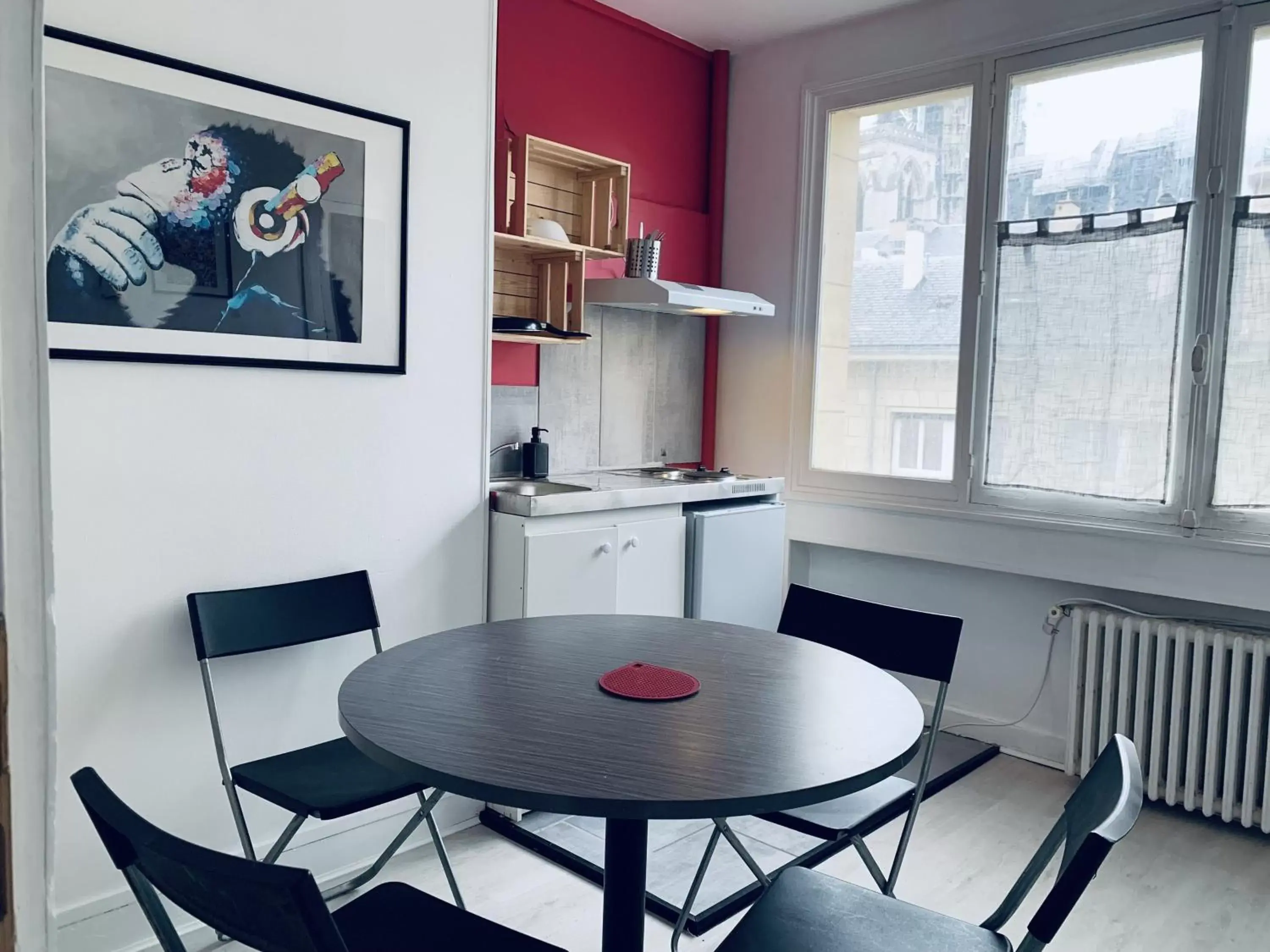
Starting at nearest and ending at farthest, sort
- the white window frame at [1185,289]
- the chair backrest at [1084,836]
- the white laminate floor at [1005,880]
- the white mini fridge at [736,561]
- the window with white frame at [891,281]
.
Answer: the chair backrest at [1084,836], the white laminate floor at [1005,880], the white window frame at [1185,289], the white mini fridge at [736,561], the window with white frame at [891,281]

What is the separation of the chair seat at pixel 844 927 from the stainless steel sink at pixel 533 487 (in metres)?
1.78

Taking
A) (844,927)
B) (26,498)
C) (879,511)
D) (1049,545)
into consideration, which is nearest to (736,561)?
(879,511)

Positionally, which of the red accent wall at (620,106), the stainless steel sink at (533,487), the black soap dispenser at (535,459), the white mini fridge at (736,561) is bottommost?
the white mini fridge at (736,561)

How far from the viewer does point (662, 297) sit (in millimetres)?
3703

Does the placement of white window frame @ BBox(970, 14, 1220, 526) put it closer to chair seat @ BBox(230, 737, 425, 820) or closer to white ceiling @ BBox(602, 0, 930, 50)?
white ceiling @ BBox(602, 0, 930, 50)

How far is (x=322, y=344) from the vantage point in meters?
2.65

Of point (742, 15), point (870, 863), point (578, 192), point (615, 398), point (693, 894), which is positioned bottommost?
point (693, 894)

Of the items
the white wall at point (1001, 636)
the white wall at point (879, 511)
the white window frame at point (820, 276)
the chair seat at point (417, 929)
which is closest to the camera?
the chair seat at point (417, 929)

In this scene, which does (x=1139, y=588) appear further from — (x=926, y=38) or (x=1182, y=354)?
(x=926, y=38)

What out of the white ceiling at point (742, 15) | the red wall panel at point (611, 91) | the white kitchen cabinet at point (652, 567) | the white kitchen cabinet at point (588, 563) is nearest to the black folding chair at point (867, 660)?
the white kitchen cabinet at point (588, 563)

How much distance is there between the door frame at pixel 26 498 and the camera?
Answer: 648 mm

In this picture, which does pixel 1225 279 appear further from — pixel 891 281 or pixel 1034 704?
pixel 1034 704

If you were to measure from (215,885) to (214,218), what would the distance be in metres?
1.85

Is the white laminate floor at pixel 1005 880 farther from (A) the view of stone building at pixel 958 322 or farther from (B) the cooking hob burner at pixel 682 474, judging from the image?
(B) the cooking hob burner at pixel 682 474
